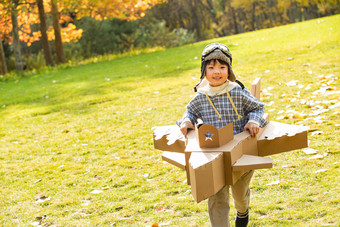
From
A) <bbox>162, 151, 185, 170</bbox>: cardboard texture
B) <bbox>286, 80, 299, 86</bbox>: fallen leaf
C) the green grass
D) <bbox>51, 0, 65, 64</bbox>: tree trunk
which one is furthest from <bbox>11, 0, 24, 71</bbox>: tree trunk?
<bbox>162, 151, 185, 170</bbox>: cardboard texture

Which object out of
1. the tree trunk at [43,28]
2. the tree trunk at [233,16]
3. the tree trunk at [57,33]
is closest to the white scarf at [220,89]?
the tree trunk at [43,28]

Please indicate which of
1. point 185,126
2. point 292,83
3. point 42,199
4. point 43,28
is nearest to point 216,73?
point 185,126

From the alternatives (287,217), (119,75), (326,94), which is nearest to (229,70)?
(287,217)

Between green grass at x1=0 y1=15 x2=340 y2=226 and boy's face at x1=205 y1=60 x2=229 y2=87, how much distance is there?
123 cm

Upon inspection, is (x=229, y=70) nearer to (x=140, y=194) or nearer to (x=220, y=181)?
(x=220, y=181)

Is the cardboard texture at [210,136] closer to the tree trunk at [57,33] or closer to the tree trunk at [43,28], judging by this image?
the tree trunk at [43,28]

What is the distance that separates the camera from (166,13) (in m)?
33.8

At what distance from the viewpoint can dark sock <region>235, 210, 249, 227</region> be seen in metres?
3.27

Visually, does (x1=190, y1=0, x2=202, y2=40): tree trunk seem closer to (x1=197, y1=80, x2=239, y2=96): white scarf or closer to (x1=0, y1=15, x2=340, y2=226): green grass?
(x1=0, y1=15, x2=340, y2=226): green grass

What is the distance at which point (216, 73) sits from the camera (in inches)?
118

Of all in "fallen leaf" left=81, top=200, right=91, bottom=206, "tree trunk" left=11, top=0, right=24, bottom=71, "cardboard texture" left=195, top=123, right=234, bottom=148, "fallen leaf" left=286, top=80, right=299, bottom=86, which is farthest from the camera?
"tree trunk" left=11, top=0, right=24, bottom=71

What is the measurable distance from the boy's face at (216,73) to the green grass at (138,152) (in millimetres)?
1229

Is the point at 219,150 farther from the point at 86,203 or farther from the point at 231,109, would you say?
the point at 86,203

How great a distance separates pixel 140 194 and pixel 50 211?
0.88 m
